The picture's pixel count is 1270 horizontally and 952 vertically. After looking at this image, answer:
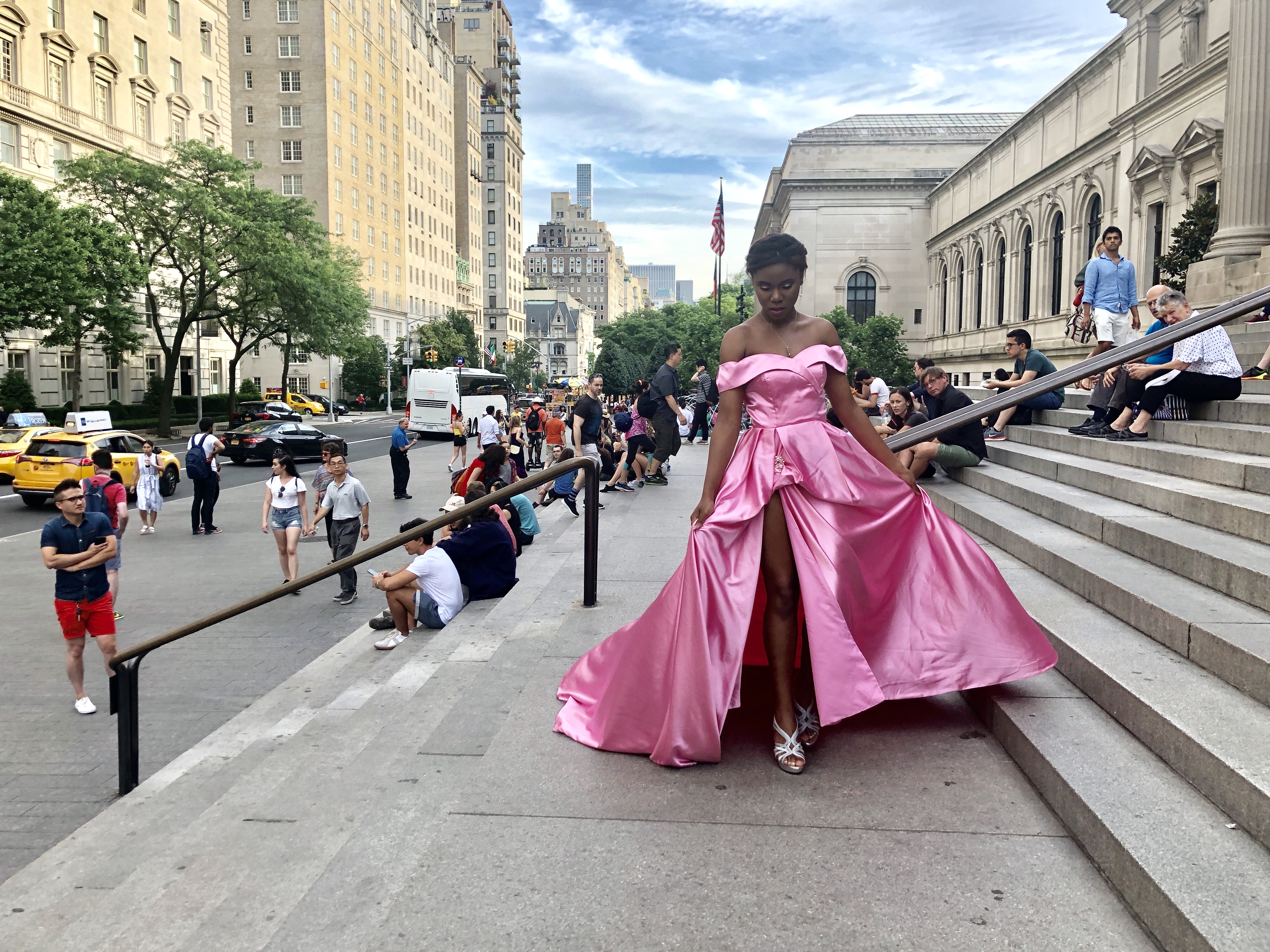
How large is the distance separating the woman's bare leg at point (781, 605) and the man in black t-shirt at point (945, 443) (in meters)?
4.58

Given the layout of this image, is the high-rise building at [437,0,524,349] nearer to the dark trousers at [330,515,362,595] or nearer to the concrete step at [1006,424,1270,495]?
the dark trousers at [330,515,362,595]

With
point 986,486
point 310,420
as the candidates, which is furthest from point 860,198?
point 986,486

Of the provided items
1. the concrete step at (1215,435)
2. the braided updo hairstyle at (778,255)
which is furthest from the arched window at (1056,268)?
the braided updo hairstyle at (778,255)

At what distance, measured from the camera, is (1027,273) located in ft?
138

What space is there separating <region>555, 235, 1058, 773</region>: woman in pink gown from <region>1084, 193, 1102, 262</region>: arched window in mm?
34772

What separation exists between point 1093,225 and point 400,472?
1123 inches

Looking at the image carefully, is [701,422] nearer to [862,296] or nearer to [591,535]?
[591,535]

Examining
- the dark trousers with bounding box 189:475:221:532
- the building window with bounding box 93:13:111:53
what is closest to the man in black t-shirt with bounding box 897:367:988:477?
the dark trousers with bounding box 189:475:221:532

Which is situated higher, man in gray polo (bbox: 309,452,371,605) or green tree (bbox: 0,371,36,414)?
green tree (bbox: 0,371,36,414)

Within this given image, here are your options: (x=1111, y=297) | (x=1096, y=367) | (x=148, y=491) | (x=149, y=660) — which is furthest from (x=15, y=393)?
(x=1096, y=367)

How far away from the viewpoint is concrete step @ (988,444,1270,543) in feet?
15.6

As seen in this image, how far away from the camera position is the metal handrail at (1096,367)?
4.20m

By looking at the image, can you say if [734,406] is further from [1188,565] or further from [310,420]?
[310,420]

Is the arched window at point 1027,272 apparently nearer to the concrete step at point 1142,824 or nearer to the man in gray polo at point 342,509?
the man in gray polo at point 342,509
